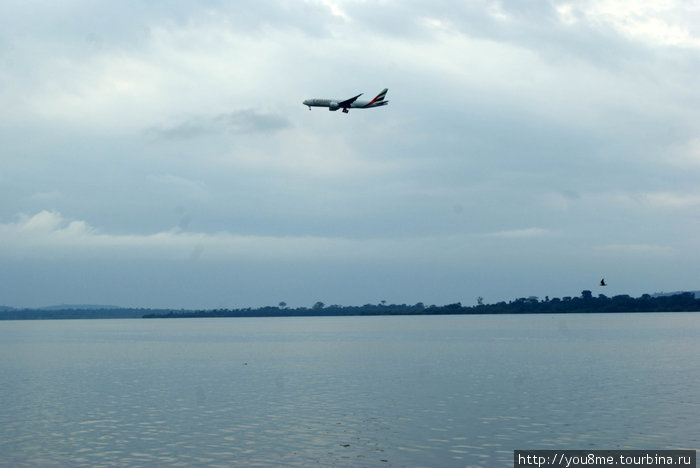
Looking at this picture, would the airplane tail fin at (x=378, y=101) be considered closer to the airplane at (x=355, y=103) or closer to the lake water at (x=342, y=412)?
the airplane at (x=355, y=103)

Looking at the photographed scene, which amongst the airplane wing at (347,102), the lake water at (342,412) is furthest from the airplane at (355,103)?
the lake water at (342,412)

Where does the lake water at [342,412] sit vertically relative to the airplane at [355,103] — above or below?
below

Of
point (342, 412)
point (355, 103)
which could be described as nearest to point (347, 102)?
point (355, 103)

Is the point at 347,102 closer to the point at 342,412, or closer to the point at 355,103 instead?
the point at 355,103

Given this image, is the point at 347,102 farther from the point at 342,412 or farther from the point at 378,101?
the point at 342,412

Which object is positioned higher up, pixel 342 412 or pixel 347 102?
pixel 347 102

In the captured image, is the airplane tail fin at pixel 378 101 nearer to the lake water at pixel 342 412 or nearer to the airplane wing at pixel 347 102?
the airplane wing at pixel 347 102

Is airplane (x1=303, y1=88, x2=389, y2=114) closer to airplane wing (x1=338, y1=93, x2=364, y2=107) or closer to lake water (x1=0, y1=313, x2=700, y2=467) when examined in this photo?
airplane wing (x1=338, y1=93, x2=364, y2=107)

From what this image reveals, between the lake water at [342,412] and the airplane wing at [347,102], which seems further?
the airplane wing at [347,102]

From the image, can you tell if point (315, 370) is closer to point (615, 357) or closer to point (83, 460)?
point (615, 357)

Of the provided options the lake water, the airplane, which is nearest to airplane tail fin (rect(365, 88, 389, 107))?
the airplane

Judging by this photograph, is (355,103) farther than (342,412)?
Yes

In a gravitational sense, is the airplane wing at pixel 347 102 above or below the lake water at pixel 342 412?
above

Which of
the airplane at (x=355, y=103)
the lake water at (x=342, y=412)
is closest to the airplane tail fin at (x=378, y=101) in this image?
the airplane at (x=355, y=103)
